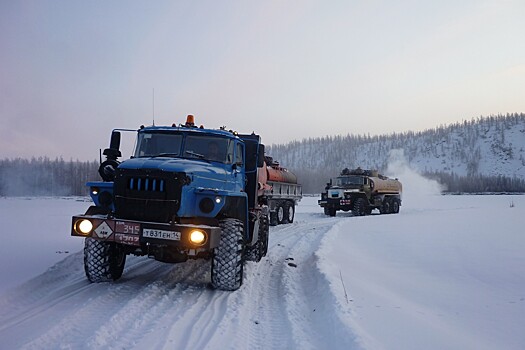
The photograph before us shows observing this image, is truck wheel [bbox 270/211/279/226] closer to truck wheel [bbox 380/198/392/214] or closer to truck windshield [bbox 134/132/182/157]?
truck windshield [bbox 134/132/182/157]

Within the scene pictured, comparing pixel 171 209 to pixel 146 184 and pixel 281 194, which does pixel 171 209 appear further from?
pixel 281 194

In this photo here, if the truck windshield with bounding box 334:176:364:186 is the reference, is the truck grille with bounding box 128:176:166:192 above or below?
below

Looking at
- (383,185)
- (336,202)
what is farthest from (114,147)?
(383,185)

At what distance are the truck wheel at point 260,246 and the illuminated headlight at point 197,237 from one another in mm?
2589

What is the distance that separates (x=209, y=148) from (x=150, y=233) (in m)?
2.21

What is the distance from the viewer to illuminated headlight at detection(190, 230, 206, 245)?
5.66m

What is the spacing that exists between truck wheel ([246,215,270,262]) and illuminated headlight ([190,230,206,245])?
2.59 metres

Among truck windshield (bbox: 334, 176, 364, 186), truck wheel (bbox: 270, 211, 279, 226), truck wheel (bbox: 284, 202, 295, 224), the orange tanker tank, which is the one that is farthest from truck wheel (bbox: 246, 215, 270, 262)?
truck windshield (bbox: 334, 176, 364, 186)

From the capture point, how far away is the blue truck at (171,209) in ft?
19.0

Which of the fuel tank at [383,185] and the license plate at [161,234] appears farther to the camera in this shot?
the fuel tank at [383,185]

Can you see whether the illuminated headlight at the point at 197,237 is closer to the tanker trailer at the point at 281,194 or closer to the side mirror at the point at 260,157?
the side mirror at the point at 260,157

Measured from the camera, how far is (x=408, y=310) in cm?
533

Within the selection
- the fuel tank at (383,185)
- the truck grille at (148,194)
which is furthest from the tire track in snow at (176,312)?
the fuel tank at (383,185)

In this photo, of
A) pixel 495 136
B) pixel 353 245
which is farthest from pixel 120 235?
pixel 495 136
